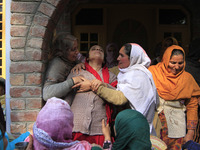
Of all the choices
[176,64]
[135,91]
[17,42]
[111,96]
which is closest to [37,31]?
[17,42]

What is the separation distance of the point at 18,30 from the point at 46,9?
1.23ft

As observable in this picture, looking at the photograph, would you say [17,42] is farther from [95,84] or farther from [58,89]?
[95,84]

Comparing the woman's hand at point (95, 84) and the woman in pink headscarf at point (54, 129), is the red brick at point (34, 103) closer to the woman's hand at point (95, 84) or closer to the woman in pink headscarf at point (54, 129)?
the woman's hand at point (95, 84)

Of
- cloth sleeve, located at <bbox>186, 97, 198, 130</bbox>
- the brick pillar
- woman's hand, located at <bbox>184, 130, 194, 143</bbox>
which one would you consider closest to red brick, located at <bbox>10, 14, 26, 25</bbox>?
the brick pillar

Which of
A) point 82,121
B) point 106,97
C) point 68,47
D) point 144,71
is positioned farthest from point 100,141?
point 68,47

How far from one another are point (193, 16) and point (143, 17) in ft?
4.10

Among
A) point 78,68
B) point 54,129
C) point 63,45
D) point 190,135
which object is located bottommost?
point 190,135

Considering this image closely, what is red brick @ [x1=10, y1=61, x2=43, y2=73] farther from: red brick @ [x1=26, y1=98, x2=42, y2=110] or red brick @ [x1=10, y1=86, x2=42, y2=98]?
red brick @ [x1=26, y1=98, x2=42, y2=110]

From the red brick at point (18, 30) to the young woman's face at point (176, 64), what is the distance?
1695 mm

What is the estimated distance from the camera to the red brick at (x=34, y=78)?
8.48 feet

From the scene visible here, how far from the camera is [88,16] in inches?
242

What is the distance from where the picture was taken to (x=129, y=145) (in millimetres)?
1674

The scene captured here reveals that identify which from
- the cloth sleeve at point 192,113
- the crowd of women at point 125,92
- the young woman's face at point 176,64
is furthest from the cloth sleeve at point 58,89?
the cloth sleeve at point 192,113

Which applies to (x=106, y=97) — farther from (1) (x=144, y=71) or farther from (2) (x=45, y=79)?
(2) (x=45, y=79)
